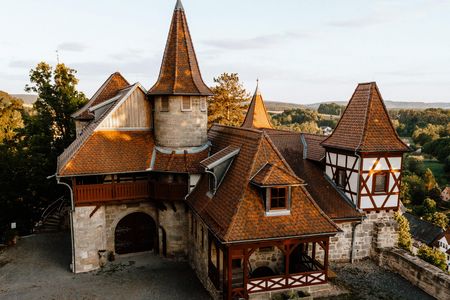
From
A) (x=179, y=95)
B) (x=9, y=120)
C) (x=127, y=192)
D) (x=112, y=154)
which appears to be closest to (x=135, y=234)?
(x=127, y=192)

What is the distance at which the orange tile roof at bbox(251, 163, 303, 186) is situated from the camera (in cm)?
1189

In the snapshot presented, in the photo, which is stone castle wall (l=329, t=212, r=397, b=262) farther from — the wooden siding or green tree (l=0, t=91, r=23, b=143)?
green tree (l=0, t=91, r=23, b=143)

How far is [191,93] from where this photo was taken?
16250mm

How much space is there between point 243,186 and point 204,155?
4.96 meters

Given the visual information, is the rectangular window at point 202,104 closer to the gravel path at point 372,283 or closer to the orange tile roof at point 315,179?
the orange tile roof at point 315,179

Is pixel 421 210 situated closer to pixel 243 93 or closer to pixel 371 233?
pixel 243 93

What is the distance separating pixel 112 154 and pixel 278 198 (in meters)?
8.16

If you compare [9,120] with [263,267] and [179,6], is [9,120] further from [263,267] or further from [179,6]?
[263,267]

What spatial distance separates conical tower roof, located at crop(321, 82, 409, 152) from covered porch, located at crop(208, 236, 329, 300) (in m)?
5.23

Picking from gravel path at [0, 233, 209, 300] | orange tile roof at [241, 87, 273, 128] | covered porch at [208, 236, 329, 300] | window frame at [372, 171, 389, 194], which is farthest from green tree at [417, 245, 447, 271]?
gravel path at [0, 233, 209, 300]

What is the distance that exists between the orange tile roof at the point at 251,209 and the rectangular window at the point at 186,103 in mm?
3787

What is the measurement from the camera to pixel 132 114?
1730 cm

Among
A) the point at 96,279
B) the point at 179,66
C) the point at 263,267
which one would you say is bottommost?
the point at 96,279

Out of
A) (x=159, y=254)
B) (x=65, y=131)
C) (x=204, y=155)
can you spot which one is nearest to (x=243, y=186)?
(x=204, y=155)
